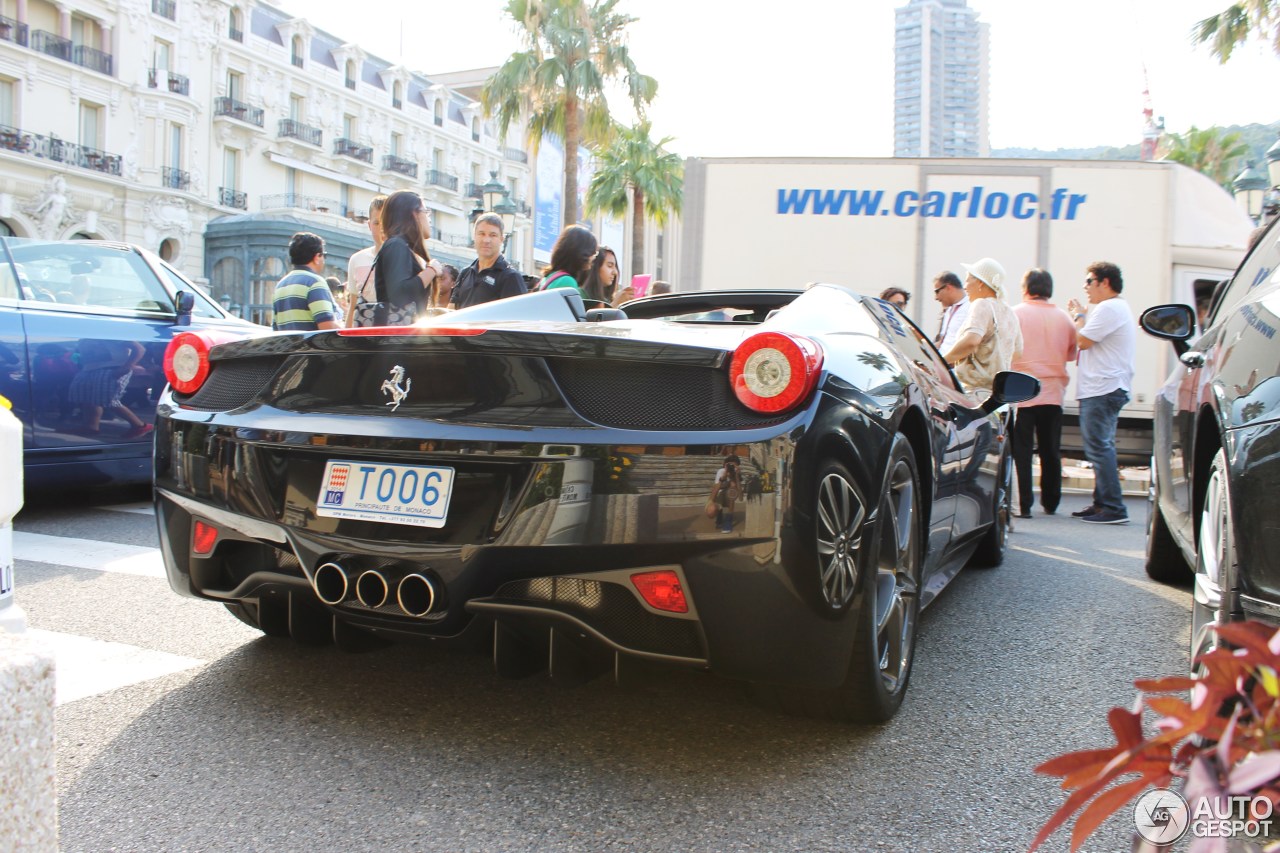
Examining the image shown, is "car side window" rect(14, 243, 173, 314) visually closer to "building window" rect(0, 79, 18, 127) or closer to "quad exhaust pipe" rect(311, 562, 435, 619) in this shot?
"quad exhaust pipe" rect(311, 562, 435, 619)

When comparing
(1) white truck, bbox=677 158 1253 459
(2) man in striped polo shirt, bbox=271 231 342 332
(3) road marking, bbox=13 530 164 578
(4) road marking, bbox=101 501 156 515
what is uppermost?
(1) white truck, bbox=677 158 1253 459

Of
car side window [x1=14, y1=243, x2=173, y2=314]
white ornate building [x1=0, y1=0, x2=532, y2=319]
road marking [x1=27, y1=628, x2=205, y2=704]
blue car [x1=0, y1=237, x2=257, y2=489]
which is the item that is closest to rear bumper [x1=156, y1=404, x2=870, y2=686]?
road marking [x1=27, y1=628, x2=205, y2=704]

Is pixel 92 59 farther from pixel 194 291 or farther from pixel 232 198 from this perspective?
pixel 194 291

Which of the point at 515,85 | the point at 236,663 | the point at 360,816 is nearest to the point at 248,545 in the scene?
the point at 236,663

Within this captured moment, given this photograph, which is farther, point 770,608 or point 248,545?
point 248,545

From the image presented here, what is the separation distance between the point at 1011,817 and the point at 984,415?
8.38ft

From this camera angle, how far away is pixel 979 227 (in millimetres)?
9375

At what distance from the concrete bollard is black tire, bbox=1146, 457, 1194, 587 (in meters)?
4.34

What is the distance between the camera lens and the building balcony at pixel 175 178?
37.4 meters

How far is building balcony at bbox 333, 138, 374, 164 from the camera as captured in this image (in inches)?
1842

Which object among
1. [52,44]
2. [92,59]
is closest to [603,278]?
[52,44]

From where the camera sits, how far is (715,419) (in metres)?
2.15

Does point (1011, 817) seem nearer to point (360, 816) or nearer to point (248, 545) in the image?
point (360, 816)

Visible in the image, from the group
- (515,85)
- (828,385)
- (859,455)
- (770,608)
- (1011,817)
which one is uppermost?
(515,85)
